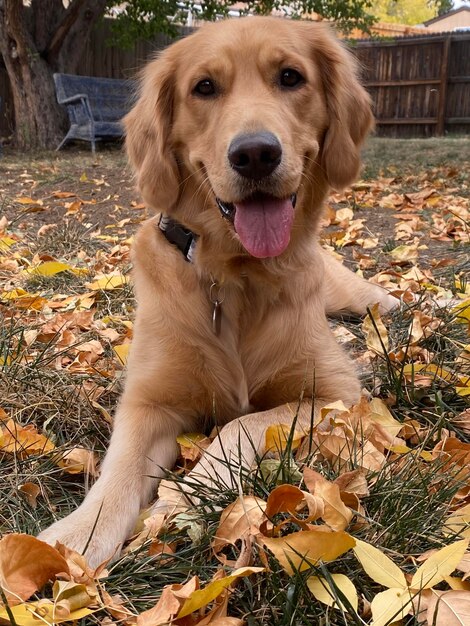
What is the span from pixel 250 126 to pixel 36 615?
1586 millimetres

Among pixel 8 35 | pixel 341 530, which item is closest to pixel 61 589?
pixel 341 530

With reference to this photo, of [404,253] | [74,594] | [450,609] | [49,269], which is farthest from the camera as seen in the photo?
[404,253]

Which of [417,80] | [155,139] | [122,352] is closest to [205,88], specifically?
[155,139]

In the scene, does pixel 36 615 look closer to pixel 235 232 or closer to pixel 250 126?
pixel 235 232

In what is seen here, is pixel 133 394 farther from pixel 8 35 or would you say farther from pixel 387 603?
pixel 8 35

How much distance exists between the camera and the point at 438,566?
1373 millimetres

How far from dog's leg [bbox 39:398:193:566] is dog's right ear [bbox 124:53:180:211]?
0.85 meters

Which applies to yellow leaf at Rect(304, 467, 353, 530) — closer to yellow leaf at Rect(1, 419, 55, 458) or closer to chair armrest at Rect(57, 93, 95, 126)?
yellow leaf at Rect(1, 419, 55, 458)

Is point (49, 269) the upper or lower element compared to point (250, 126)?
lower

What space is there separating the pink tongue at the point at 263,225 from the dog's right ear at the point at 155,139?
0.38 metres

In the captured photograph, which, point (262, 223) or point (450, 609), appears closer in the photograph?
point (450, 609)

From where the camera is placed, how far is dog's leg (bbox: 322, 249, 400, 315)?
371 centimetres

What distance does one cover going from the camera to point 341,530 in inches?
59.3

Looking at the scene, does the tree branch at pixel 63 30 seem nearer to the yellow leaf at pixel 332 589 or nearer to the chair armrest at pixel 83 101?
the chair armrest at pixel 83 101
